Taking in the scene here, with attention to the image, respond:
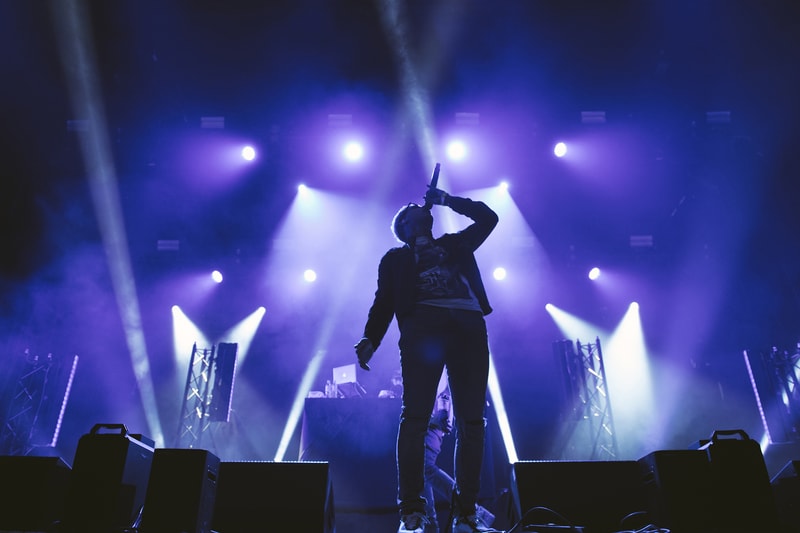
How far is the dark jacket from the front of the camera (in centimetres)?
317

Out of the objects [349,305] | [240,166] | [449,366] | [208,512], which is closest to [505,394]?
[349,305]

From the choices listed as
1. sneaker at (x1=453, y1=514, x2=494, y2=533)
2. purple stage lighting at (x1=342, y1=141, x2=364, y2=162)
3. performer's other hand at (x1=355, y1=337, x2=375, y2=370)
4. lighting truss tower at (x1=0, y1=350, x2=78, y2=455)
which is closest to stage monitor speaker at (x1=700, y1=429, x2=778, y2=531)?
sneaker at (x1=453, y1=514, x2=494, y2=533)

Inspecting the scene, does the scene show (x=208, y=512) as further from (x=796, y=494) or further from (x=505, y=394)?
(x=505, y=394)

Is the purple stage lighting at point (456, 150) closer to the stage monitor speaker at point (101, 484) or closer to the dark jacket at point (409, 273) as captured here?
the dark jacket at point (409, 273)

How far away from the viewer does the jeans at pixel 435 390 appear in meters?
2.68

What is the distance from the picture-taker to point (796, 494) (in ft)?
8.46

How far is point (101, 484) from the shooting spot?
2297 mm

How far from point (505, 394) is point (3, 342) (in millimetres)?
8139

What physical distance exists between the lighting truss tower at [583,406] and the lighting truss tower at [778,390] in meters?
2.30

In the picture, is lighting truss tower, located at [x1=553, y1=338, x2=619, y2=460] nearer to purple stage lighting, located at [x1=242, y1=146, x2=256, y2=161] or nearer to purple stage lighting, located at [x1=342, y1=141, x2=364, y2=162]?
purple stage lighting, located at [x1=342, y1=141, x2=364, y2=162]

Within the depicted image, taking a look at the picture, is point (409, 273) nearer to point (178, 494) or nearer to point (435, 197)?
point (435, 197)

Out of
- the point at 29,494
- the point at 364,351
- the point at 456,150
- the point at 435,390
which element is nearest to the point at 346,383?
the point at 456,150

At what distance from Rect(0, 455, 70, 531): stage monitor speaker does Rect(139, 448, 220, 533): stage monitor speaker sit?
0.73 metres

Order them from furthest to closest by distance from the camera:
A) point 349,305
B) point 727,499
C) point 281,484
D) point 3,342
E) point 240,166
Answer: point 349,305, point 240,166, point 3,342, point 281,484, point 727,499
